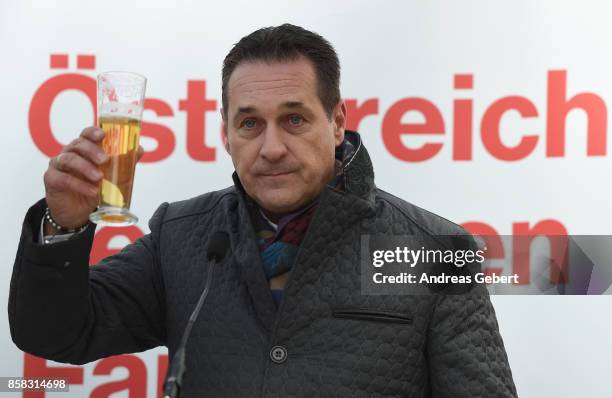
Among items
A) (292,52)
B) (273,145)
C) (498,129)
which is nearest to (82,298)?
(273,145)

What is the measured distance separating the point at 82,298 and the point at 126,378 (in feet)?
3.43

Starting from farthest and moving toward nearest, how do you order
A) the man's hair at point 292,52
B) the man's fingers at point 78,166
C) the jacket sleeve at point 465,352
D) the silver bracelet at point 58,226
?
the man's hair at point 292,52, the jacket sleeve at point 465,352, the silver bracelet at point 58,226, the man's fingers at point 78,166

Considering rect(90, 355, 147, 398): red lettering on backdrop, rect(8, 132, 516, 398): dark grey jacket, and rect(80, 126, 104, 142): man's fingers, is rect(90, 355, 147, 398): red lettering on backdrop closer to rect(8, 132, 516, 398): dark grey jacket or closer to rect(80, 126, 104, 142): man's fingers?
rect(8, 132, 516, 398): dark grey jacket

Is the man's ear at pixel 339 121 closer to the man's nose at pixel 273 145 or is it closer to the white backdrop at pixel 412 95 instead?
the man's nose at pixel 273 145

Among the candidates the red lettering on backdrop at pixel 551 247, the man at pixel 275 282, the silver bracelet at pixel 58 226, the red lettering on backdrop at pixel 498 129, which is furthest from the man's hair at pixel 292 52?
the red lettering on backdrop at pixel 551 247

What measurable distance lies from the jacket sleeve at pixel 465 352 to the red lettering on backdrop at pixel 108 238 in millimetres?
1303

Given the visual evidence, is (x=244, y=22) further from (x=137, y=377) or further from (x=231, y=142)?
(x=137, y=377)

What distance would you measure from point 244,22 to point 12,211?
3.52 feet

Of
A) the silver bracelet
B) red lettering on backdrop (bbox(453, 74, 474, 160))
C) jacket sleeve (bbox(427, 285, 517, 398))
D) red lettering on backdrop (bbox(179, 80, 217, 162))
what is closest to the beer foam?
the silver bracelet

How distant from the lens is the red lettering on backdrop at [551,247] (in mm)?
2520

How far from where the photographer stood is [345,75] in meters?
2.62

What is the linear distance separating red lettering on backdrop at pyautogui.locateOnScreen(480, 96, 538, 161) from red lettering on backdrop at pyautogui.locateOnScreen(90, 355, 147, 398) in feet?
4.79

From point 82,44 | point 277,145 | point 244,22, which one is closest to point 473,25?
point 244,22

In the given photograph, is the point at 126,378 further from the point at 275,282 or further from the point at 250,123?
the point at 250,123
